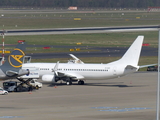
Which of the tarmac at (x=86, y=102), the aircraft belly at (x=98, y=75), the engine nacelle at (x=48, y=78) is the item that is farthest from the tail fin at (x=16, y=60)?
the aircraft belly at (x=98, y=75)

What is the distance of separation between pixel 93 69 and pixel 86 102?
56.4 feet

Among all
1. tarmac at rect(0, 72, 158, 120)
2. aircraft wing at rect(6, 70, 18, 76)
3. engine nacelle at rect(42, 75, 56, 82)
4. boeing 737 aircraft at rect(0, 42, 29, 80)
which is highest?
boeing 737 aircraft at rect(0, 42, 29, 80)

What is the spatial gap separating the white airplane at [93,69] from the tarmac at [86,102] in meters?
1.44

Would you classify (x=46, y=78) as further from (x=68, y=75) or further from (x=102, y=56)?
(x=102, y=56)

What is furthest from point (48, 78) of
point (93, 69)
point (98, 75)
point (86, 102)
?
point (86, 102)

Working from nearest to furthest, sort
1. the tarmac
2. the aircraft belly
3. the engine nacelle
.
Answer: the tarmac
the aircraft belly
the engine nacelle

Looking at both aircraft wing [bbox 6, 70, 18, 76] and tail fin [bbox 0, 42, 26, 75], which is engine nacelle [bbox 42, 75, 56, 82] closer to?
tail fin [bbox 0, 42, 26, 75]

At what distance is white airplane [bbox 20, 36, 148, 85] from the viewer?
66562mm

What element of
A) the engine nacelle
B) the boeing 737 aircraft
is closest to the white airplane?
the engine nacelle

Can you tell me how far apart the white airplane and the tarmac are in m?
1.44

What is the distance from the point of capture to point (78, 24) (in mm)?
181750

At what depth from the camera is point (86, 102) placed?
5097 centimetres

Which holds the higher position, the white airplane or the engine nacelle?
the white airplane

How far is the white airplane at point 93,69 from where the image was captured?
6656cm
